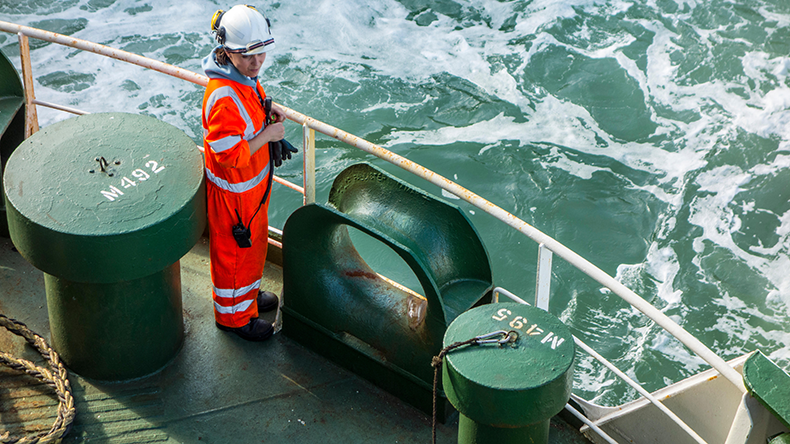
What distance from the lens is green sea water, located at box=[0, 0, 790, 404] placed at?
8.50 metres

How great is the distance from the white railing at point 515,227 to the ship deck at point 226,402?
638 millimetres

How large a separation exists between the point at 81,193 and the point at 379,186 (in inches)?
52.4

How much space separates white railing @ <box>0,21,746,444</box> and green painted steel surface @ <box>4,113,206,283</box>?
52 centimetres

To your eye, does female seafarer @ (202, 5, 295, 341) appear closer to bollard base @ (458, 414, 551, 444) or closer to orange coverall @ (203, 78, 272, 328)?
orange coverall @ (203, 78, 272, 328)

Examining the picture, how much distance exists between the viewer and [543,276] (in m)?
3.08

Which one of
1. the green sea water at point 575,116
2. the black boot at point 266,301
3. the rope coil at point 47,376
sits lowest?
the green sea water at point 575,116

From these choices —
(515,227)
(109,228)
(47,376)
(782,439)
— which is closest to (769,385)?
(782,439)

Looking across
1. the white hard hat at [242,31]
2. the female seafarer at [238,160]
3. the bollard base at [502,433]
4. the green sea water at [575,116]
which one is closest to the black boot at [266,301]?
the female seafarer at [238,160]

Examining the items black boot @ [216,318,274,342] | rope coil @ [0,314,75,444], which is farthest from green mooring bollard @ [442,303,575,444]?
rope coil @ [0,314,75,444]

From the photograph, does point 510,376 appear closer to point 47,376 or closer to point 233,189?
point 233,189

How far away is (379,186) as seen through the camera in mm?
3510

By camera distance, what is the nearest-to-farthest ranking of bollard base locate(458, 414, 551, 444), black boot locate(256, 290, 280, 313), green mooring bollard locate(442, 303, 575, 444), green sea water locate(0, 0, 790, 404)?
green mooring bollard locate(442, 303, 575, 444)
bollard base locate(458, 414, 551, 444)
black boot locate(256, 290, 280, 313)
green sea water locate(0, 0, 790, 404)

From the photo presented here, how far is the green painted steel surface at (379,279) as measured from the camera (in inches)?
130

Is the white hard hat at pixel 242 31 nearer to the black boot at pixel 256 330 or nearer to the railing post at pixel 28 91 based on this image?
the black boot at pixel 256 330
